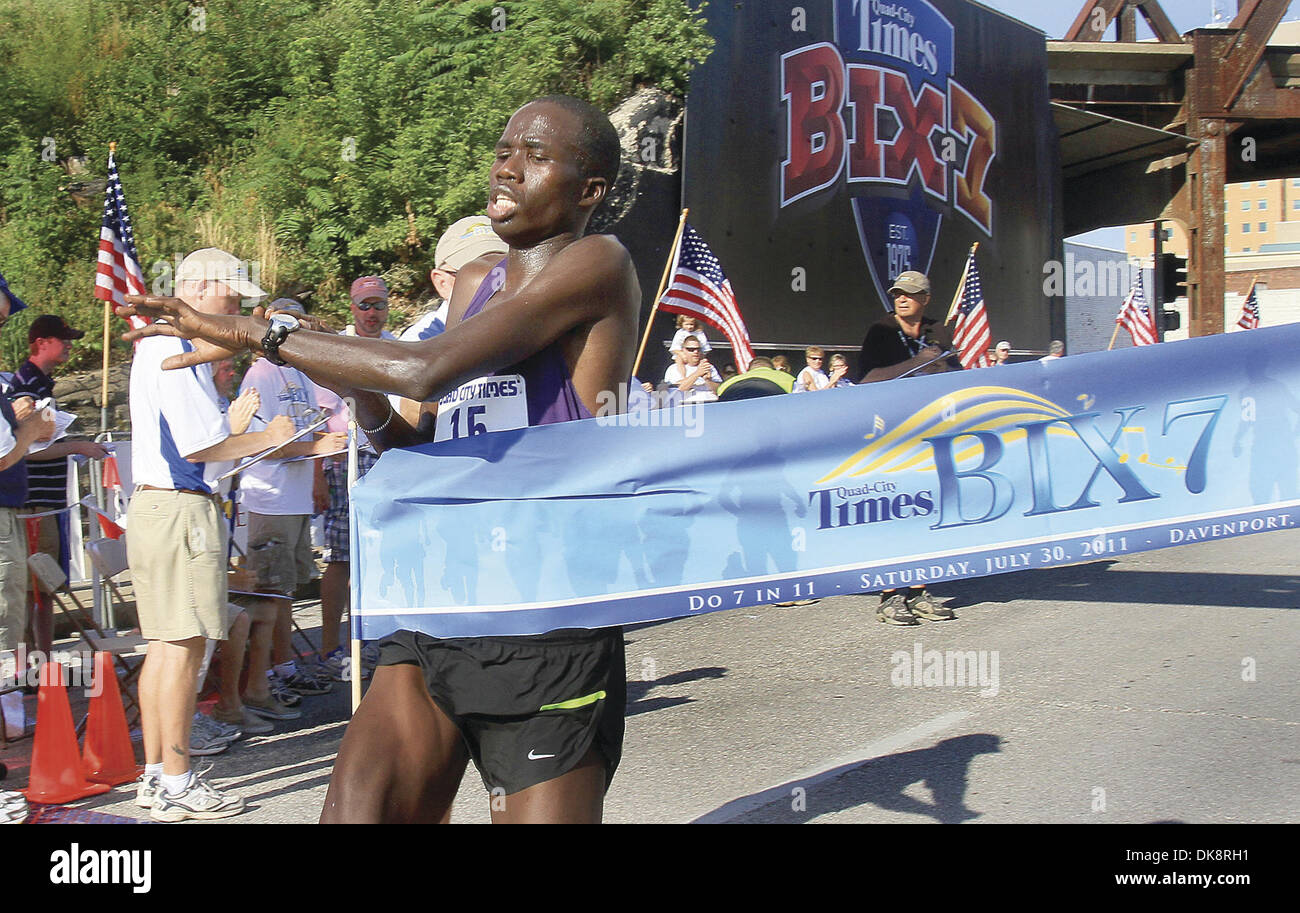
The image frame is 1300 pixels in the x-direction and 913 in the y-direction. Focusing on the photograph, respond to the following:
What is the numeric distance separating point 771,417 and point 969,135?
1843 centimetres

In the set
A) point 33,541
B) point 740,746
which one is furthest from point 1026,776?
point 33,541

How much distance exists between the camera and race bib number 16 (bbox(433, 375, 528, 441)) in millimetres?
2594

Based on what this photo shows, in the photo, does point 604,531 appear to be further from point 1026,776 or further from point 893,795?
point 1026,776

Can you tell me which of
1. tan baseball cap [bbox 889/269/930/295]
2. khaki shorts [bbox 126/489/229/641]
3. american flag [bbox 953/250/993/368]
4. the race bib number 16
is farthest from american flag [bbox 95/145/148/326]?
the race bib number 16

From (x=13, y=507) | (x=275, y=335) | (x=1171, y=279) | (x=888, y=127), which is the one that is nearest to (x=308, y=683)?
(x=13, y=507)

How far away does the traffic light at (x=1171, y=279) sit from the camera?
2084cm

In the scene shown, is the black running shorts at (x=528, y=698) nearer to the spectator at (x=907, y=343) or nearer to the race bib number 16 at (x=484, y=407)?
the race bib number 16 at (x=484, y=407)

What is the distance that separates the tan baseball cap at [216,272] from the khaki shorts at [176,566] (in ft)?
2.84

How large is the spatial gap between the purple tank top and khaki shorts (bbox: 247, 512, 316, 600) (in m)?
4.55

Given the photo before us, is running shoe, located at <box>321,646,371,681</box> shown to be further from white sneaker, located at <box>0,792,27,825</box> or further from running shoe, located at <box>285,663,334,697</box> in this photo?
white sneaker, located at <box>0,792,27,825</box>

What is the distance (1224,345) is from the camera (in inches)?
146

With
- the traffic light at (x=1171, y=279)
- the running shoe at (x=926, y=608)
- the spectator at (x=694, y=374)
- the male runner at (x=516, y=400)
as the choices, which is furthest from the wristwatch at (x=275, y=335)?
the traffic light at (x=1171, y=279)

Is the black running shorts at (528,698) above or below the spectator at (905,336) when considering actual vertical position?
below

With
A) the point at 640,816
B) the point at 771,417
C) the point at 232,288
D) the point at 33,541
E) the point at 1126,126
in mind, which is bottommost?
the point at 640,816
